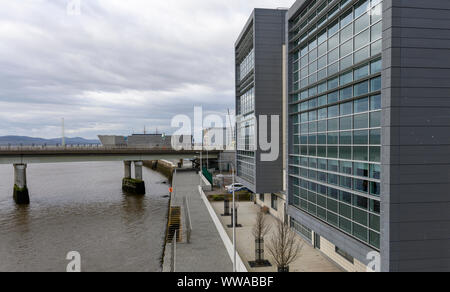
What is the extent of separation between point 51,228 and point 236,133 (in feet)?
76.2

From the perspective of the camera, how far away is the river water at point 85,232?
74.9ft

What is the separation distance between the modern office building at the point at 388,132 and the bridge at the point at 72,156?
43627 millimetres

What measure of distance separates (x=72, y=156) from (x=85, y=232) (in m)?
27.6

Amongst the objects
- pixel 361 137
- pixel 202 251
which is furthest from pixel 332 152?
pixel 202 251

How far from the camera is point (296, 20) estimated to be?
24.3 metres

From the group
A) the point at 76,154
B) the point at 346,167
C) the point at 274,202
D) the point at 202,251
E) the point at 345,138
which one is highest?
the point at 345,138

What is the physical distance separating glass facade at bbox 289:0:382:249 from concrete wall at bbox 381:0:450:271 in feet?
3.45

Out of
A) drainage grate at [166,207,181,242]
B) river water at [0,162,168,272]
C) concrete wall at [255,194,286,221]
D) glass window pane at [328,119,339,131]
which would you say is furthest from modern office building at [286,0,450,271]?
river water at [0,162,168,272]

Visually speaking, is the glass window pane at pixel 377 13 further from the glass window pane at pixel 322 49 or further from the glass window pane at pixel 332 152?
the glass window pane at pixel 332 152

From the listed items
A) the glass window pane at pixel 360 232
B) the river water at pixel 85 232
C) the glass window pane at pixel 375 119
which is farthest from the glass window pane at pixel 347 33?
the river water at pixel 85 232

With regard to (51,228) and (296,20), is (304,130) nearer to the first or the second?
(296,20)

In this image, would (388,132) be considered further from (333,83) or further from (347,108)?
(333,83)

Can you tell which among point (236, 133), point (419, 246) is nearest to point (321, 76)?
point (419, 246)

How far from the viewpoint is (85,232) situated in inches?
1209
